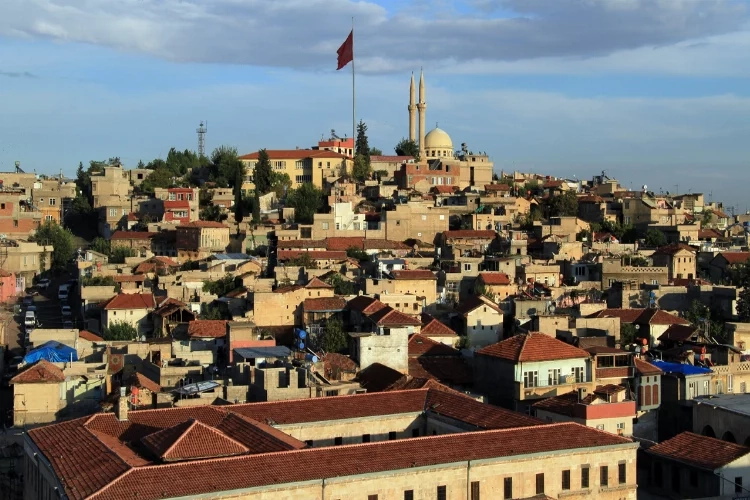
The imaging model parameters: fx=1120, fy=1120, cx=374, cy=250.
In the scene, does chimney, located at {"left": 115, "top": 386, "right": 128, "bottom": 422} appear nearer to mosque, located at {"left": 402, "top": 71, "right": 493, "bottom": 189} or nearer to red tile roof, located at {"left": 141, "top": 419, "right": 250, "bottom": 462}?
red tile roof, located at {"left": 141, "top": 419, "right": 250, "bottom": 462}

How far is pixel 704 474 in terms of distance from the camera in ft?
81.6

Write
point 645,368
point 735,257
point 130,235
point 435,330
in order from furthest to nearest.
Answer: point 130,235
point 735,257
point 435,330
point 645,368

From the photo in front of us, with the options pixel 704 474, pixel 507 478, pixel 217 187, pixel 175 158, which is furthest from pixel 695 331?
pixel 175 158

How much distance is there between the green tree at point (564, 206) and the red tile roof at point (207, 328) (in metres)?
28.6

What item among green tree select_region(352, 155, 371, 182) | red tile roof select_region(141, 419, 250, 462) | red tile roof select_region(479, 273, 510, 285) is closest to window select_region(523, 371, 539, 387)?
red tile roof select_region(141, 419, 250, 462)

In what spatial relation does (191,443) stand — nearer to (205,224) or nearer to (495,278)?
(495,278)

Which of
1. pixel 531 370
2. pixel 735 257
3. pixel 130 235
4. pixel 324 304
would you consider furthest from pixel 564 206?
pixel 531 370

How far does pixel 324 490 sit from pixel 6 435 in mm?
10993

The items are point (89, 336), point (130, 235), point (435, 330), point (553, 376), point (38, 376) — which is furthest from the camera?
point (130, 235)

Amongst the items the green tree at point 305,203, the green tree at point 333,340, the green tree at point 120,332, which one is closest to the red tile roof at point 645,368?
the green tree at point 333,340

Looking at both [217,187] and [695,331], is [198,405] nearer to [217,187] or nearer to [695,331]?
[695,331]

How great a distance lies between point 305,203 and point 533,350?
93.2 feet

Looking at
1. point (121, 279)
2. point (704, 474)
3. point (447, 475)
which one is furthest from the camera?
point (121, 279)

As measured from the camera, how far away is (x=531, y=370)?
30891 mm
